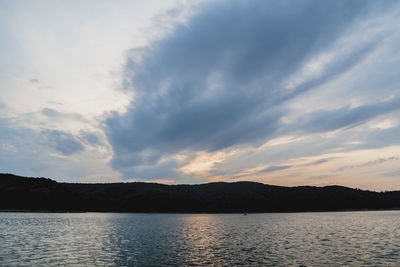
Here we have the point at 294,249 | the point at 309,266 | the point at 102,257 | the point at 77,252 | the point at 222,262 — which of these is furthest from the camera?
the point at 294,249

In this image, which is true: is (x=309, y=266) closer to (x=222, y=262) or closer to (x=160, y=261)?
(x=222, y=262)

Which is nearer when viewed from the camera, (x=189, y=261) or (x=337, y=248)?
(x=189, y=261)

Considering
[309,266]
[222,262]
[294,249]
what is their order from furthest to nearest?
[294,249] < [222,262] < [309,266]

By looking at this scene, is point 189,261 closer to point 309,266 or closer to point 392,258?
point 309,266

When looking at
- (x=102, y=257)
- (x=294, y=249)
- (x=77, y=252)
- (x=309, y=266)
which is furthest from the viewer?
(x=294, y=249)

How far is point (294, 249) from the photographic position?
59.5 meters

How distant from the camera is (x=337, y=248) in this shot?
6094 cm

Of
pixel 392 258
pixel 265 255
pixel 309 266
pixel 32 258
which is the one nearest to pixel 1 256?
pixel 32 258

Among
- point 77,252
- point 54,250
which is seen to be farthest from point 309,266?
point 54,250

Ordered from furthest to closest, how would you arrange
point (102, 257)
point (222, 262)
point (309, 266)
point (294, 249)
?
1. point (294, 249)
2. point (102, 257)
3. point (222, 262)
4. point (309, 266)

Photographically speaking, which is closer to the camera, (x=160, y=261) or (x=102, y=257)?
(x=160, y=261)

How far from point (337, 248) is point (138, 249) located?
42931 mm

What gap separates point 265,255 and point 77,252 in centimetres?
3643

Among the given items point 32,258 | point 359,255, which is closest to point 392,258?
point 359,255
